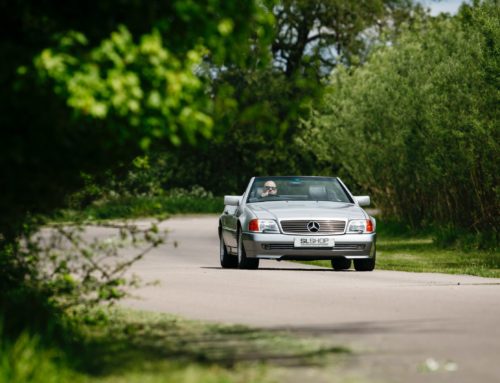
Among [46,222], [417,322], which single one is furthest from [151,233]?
[417,322]

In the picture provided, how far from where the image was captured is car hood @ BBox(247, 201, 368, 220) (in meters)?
21.6

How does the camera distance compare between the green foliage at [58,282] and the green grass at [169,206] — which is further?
the green grass at [169,206]

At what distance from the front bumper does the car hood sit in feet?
1.13

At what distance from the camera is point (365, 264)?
2241cm

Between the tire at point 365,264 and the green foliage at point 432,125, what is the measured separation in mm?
5369

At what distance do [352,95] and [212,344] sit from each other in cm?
3561

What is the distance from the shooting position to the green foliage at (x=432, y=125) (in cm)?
2967

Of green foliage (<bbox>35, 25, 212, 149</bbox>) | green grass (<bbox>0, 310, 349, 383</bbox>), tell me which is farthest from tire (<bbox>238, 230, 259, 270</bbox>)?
green foliage (<bbox>35, 25, 212, 149</bbox>)

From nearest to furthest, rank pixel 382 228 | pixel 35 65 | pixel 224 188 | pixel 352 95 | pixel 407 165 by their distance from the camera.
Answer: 1. pixel 35 65
2. pixel 407 165
3. pixel 382 228
4. pixel 352 95
5. pixel 224 188

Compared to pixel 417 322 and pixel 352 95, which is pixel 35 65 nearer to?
pixel 417 322

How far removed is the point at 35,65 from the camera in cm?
829

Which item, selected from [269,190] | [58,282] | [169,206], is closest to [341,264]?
[269,190]

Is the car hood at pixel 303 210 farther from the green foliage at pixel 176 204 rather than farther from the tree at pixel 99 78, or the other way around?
the green foliage at pixel 176 204

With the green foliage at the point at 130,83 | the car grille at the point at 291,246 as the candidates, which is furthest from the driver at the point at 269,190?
the green foliage at the point at 130,83
